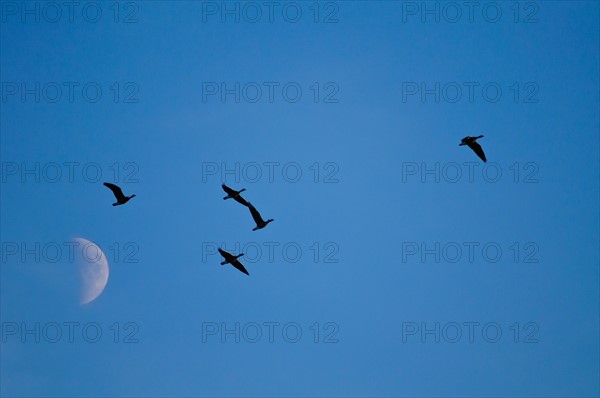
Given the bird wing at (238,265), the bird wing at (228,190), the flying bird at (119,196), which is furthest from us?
the bird wing at (238,265)

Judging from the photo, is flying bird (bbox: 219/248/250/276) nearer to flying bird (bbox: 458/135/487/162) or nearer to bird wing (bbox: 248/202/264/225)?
bird wing (bbox: 248/202/264/225)

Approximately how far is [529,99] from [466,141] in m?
7.72

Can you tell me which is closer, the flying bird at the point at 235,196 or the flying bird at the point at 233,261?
the flying bird at the point at 235,196

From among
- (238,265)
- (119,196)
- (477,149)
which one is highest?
(477,149)

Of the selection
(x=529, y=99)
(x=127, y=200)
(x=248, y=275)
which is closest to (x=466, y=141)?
(x=529, y=99)

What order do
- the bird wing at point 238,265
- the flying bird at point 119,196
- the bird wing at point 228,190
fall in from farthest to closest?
the bird wing at point 238,265 < the flying bird at point 119,196 < the bird wing at point 228,190

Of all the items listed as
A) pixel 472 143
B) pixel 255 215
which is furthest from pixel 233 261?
pixel 472 143

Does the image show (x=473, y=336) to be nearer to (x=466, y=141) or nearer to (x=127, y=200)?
(x=466, y=141)

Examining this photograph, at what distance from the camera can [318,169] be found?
153 feet

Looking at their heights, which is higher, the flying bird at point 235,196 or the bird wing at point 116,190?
the bird wing at point 116,190

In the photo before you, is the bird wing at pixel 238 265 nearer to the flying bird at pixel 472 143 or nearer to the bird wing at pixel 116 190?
the bird wing at pixel 116 190

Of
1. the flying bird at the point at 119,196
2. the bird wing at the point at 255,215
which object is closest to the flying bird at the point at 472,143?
the bird wing at the point at 255,215

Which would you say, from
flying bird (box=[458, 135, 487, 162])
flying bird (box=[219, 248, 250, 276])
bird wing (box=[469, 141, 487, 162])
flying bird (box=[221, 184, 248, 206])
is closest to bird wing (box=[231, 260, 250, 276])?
flying bird (box=[219, 248, 250, 276])

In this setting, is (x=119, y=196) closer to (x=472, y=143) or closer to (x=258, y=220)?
(x=258, y=220)
